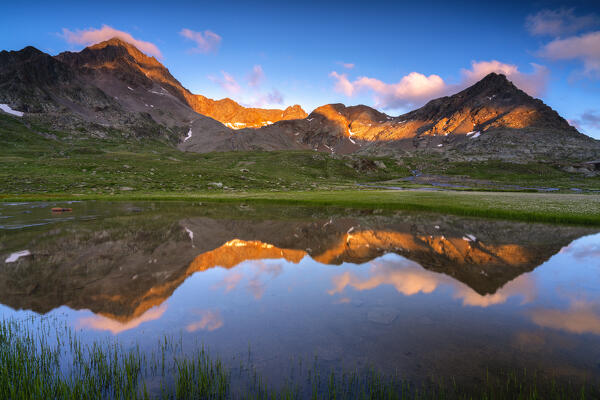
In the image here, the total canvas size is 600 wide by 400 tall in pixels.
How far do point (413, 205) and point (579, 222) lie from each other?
20.7 meters

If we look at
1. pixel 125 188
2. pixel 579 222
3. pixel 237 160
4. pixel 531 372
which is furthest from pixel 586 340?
pixel 237 160

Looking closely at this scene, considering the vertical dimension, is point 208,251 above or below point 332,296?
above

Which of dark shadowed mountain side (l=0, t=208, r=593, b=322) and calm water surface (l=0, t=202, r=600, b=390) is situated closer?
calm water surface (l=0, t=202, r=600, b=390)

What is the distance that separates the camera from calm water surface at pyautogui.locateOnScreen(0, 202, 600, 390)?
8.94 m

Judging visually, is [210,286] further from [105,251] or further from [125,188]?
[125,188]

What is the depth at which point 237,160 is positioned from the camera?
18638 cm

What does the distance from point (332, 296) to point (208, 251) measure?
36.9 ft

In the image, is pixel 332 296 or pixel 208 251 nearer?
pixel 332 296

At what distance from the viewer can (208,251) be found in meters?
21.2

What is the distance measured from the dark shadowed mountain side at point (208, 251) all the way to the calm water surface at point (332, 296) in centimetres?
12

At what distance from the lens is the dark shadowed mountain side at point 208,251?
13.5m

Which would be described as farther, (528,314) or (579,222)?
(579,222)

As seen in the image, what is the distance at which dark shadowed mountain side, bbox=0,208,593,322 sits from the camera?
1352 centimetres

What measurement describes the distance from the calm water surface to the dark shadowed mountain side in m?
0.12
